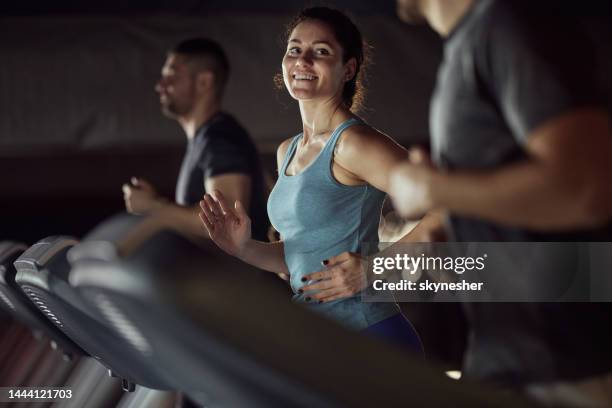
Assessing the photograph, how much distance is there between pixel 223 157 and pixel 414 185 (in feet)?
5.18

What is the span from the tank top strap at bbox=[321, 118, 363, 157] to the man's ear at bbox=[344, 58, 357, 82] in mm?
114

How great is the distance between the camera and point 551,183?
70cm

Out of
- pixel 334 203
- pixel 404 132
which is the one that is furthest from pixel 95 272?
pixel 404 132

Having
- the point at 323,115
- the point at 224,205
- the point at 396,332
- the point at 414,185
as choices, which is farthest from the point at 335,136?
the point at 414,185

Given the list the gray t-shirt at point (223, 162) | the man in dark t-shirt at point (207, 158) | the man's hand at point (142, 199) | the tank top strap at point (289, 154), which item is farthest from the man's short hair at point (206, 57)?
the tank top strap at point (289, 154)

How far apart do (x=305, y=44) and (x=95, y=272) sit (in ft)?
2.90

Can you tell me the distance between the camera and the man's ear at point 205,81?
2.72 metres

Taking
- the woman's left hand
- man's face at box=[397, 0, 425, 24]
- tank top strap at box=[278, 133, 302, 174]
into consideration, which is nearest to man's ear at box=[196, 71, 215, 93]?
tank top strap at box=[278, 133, 302, 174]

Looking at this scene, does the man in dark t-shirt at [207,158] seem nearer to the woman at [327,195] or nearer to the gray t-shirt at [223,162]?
the gray t-shirt at [223,162]

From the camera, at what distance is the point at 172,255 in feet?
1.93

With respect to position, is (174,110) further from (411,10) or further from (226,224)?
(411,10)

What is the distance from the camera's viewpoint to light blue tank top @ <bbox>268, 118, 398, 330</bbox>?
1363 mm

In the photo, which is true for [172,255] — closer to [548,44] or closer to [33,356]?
[548,44]

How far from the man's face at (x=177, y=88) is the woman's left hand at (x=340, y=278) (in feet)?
4.73
